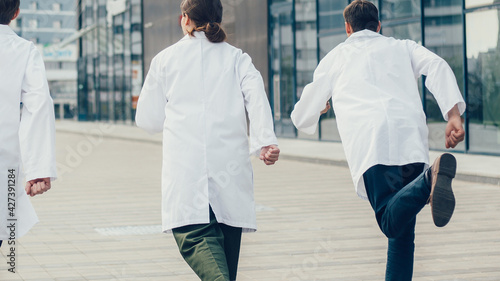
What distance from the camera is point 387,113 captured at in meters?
4.14

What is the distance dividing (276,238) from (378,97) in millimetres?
3176

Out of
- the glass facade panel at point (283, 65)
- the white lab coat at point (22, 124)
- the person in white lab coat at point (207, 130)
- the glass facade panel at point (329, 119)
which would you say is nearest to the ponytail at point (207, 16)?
the person in white lab coat at point (207, 130)

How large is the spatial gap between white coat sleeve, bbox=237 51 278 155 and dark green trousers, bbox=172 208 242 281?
40cm

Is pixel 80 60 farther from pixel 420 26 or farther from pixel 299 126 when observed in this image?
pixel 299 126

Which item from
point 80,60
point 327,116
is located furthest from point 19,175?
point 80,60

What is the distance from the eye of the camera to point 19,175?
3535 mm

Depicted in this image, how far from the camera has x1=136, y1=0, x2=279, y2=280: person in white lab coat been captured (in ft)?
12.1

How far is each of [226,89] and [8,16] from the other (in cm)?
103

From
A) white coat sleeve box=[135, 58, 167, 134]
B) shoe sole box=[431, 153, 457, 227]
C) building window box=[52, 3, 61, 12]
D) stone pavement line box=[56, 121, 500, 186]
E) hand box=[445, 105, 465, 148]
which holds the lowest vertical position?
stone pavement line box=[56, 121, 500, 186]

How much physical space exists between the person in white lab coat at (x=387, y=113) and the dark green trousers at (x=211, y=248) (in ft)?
2.62

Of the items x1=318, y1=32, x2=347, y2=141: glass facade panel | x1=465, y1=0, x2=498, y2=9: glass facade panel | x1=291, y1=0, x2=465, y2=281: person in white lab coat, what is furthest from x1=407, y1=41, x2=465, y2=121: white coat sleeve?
x1=318, y1=32, x2=347, y2=141: glass facade panel

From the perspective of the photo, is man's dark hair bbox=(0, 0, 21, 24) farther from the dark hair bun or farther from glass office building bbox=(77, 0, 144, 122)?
glass office building bbox=(77, 0, 144, 122)

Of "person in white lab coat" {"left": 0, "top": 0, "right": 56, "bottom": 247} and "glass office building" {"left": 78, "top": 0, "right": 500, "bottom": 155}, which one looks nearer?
"person in white lab coat" {"left": 0, "top": 0, "right": 56, "bottom": 247}

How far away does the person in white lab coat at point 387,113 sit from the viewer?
13.4 ft
